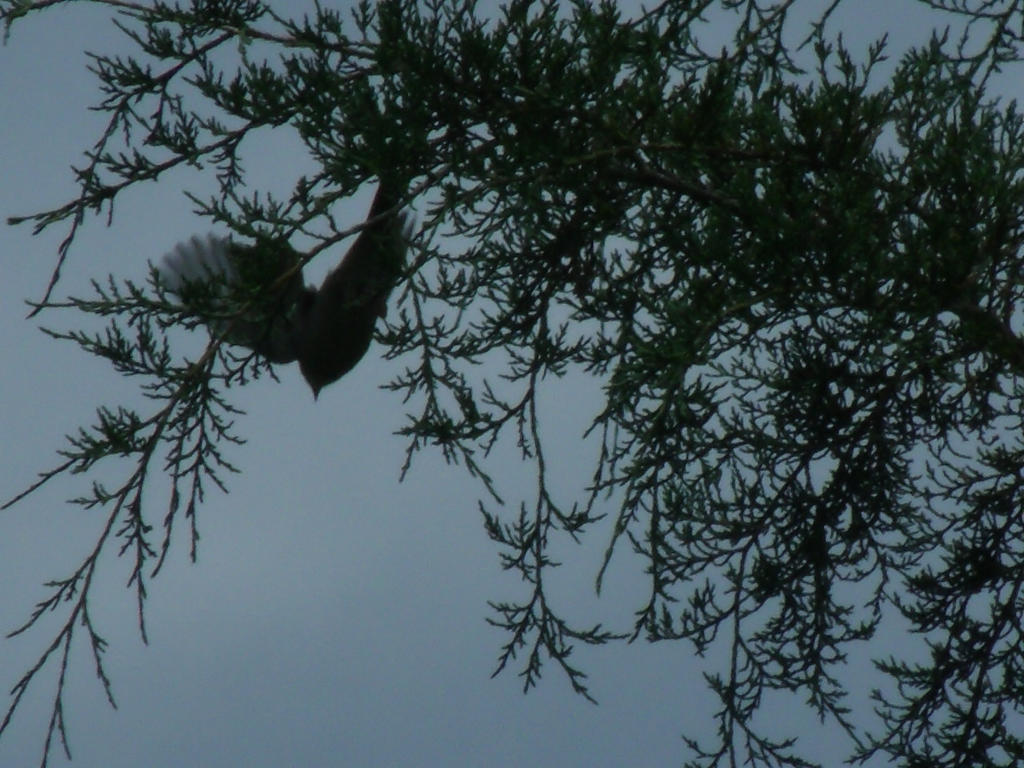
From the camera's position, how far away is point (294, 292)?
3.94 metres

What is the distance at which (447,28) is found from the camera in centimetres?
360

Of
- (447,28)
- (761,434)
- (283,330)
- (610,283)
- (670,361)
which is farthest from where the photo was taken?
(283,330)

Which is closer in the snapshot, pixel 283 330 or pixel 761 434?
pixel 761 434

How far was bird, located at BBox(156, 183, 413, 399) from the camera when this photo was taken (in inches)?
136

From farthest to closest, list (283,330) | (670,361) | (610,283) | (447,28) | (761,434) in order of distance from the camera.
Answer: (283,330), (761,434), (610,283), (447,28), (670,361)

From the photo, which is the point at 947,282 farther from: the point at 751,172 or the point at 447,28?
the point at 447,28

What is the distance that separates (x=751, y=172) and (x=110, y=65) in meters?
2.18

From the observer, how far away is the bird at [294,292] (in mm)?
3465

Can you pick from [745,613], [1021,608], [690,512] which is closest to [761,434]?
[690,512]

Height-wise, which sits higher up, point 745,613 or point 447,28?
point 447,28

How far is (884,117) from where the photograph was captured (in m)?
3.66

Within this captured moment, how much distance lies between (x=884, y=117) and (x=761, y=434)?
57.1 inches

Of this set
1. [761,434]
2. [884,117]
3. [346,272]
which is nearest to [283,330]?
[346,272]

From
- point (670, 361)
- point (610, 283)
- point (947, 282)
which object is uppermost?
point (610, 283)
